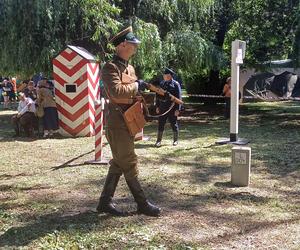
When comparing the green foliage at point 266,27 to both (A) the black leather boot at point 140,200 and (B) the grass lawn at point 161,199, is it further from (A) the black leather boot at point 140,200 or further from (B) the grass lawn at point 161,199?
(A) the black leather boot at point 140,200

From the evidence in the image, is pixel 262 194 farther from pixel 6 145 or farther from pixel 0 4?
pixel 0 4

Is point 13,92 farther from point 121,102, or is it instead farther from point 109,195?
point 121,102

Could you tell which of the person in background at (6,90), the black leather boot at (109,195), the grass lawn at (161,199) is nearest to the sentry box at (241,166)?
the grass lawn at (161,199)

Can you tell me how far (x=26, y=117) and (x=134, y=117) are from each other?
302 inches

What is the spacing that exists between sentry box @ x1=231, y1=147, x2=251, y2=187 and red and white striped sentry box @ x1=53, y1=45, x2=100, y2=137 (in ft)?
18.8

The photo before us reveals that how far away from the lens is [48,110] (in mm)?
11930

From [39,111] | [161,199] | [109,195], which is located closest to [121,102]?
[109,195]

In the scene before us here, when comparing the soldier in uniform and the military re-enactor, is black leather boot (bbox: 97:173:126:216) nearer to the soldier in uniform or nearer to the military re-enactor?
the military re-enactor

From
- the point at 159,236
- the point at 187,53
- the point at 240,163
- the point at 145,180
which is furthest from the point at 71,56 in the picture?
the point at 159,236

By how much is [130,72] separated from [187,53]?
34.4 ft

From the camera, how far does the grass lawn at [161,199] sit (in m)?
4.65

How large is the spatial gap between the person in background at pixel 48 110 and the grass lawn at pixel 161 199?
3.53 feet

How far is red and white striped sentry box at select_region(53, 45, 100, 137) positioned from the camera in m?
11.8

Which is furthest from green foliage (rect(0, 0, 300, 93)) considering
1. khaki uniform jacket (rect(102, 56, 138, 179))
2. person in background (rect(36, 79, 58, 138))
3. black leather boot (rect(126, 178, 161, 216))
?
black leather boot (rect(126, 178, 161, 216))
